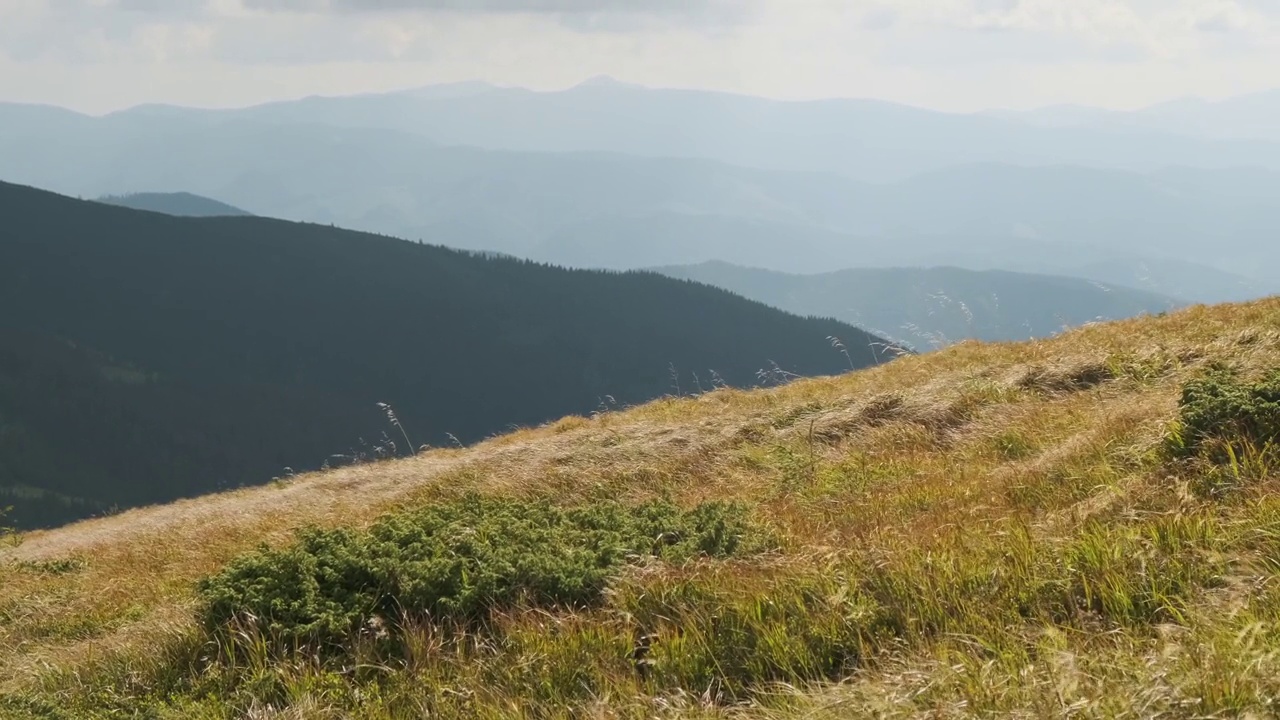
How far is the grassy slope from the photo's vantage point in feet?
13.6

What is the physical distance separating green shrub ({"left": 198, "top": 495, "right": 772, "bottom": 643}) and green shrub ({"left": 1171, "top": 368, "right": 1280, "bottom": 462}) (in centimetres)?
329

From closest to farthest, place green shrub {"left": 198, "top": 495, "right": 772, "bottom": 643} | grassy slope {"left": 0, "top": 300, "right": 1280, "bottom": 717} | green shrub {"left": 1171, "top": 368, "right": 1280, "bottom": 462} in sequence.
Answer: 1. grassy slope {"left": 0, "top": 300, "right": 1280, "bottom": 717}
2. green shrub {"left": 198, "top": 495, "right": 772, "bottom": 643}
3. green shrub {"left": 1171, "top": 368, "right": 1280, "bottom": 462}

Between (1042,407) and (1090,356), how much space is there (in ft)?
10.8

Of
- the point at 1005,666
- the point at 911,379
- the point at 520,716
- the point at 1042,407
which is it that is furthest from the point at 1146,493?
the point at 911,379

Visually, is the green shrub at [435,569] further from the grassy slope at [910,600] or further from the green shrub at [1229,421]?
the green shrub at [1229,421]

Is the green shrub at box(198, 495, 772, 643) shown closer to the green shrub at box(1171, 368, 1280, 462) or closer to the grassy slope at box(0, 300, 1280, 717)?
the grassy slope at box(0, 300, 1280, 717)

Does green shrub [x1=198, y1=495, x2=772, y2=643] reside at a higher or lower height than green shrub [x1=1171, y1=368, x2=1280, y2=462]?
lower

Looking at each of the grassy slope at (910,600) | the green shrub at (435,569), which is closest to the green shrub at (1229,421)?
the grassy slope at (910,600)

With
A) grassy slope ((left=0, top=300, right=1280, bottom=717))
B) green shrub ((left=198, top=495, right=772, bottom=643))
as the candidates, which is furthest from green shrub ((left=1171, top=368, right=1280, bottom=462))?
green shrub ((left=198, top=495, right=772, bottom=643))

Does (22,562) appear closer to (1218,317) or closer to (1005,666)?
(1005,666)

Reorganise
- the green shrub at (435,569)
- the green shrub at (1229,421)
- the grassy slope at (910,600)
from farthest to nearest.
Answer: the green shrub at (1229,421)
the green shrub at (435,569)
the grassy slope at (910,600)

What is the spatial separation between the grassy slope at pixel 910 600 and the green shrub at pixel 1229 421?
0.28 m

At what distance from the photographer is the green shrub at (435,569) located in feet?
20.7

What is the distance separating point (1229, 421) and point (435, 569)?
19.4 ft
